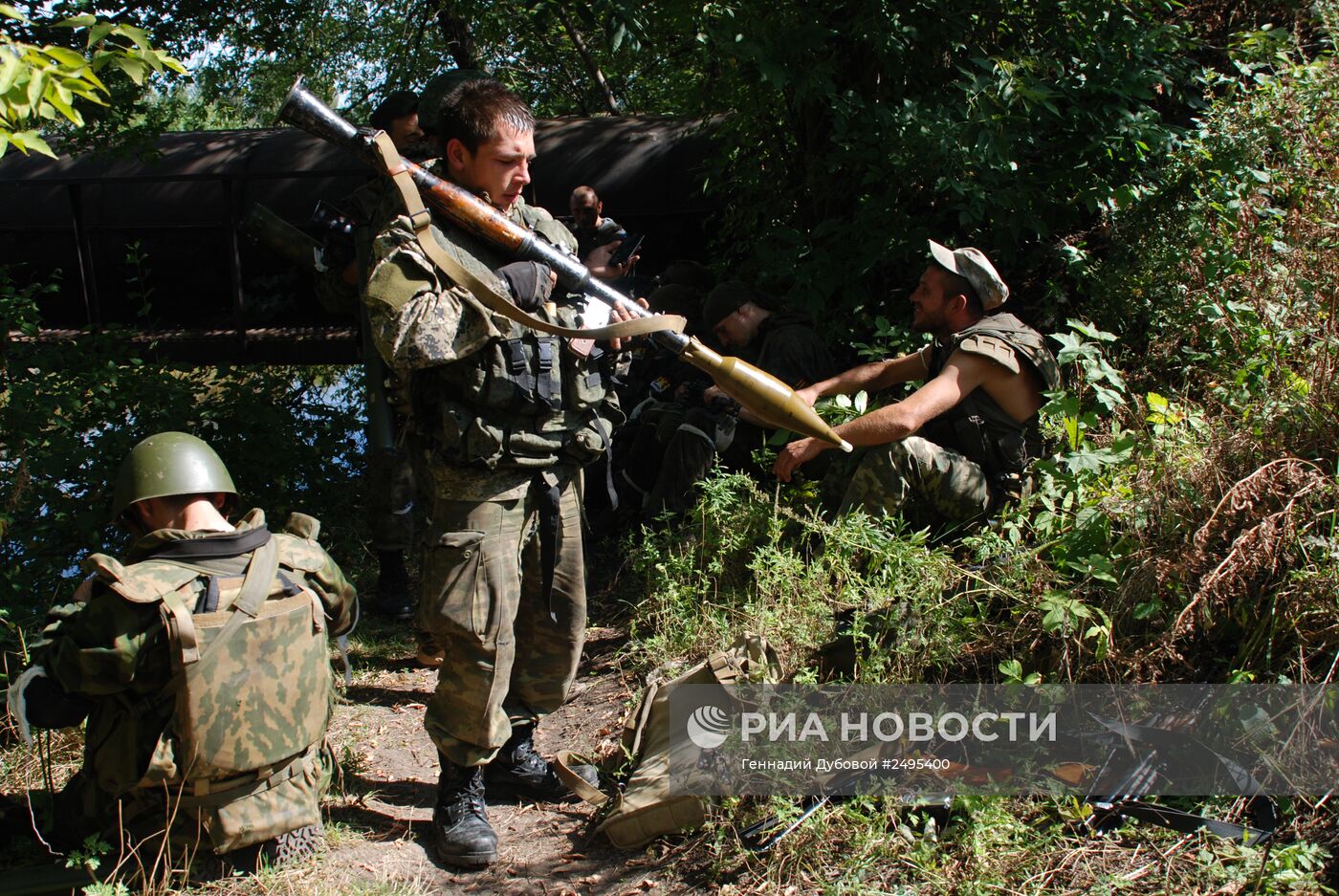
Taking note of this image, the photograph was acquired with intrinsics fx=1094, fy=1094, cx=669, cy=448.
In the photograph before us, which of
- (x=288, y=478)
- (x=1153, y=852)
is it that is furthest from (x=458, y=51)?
(x=1153, y=852)

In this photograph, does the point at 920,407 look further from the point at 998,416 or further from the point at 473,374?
the point at 473,374

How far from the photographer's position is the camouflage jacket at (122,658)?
272 cm

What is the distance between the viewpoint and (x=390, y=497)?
5.10 m

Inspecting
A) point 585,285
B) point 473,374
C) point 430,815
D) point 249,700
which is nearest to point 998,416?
point 585,285

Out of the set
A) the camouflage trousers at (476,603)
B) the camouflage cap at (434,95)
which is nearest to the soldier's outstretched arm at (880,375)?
the camouflage trousers at (476,603)

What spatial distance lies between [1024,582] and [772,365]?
5.97 feet

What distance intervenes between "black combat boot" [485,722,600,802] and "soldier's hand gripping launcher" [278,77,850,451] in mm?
1317

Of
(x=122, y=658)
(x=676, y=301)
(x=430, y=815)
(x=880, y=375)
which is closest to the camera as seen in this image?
→ (x=122, y=658)

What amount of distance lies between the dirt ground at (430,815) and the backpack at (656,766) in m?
0.09

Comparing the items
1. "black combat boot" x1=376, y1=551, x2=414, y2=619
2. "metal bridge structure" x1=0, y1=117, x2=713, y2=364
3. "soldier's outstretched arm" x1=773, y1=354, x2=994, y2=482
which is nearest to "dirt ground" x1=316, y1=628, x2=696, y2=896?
"black combat boot" x1=376, y1=551, x2=414, y2=619

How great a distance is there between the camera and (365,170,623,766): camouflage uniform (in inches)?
117

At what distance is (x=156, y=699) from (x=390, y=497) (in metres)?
2.31

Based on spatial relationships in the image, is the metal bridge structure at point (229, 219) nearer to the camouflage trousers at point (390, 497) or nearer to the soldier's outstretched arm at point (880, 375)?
the camouflage trousers at point (390, 497)

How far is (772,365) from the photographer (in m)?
5.11
